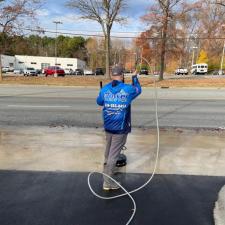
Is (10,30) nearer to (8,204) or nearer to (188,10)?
(188,10)

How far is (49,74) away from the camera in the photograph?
55469mm

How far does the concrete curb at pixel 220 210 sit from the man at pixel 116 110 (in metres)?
1.35

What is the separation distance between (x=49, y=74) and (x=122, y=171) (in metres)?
50.5

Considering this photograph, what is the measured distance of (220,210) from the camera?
462 centimetres

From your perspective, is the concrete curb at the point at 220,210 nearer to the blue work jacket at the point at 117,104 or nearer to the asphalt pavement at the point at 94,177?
the asphalt pavement at the point at 94,177

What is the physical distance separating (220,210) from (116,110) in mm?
1828

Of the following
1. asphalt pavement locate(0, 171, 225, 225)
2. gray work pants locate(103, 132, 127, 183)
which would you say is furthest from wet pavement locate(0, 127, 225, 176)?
gray work pants locate(103, 132, 127, 183)

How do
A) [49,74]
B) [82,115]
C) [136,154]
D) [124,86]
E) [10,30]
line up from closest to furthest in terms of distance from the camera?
1. [124,86]
2. [136,154]
3. [82,115]
4. [10,30]
5. [49,74]

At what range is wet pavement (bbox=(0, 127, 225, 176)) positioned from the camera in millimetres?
6414

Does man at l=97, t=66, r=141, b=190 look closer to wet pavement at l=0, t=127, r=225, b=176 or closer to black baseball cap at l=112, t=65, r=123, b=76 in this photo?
black baseball cap at l=112, t=65, r=123, b=76

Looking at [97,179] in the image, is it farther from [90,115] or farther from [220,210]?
[90,115]

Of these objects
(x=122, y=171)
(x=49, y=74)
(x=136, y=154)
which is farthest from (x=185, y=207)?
(x=49, y=74)

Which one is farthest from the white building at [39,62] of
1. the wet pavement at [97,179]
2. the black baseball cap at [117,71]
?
the black baseball cap at [117,71]

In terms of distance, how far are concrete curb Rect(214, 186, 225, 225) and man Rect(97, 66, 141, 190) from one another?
1352 mm
